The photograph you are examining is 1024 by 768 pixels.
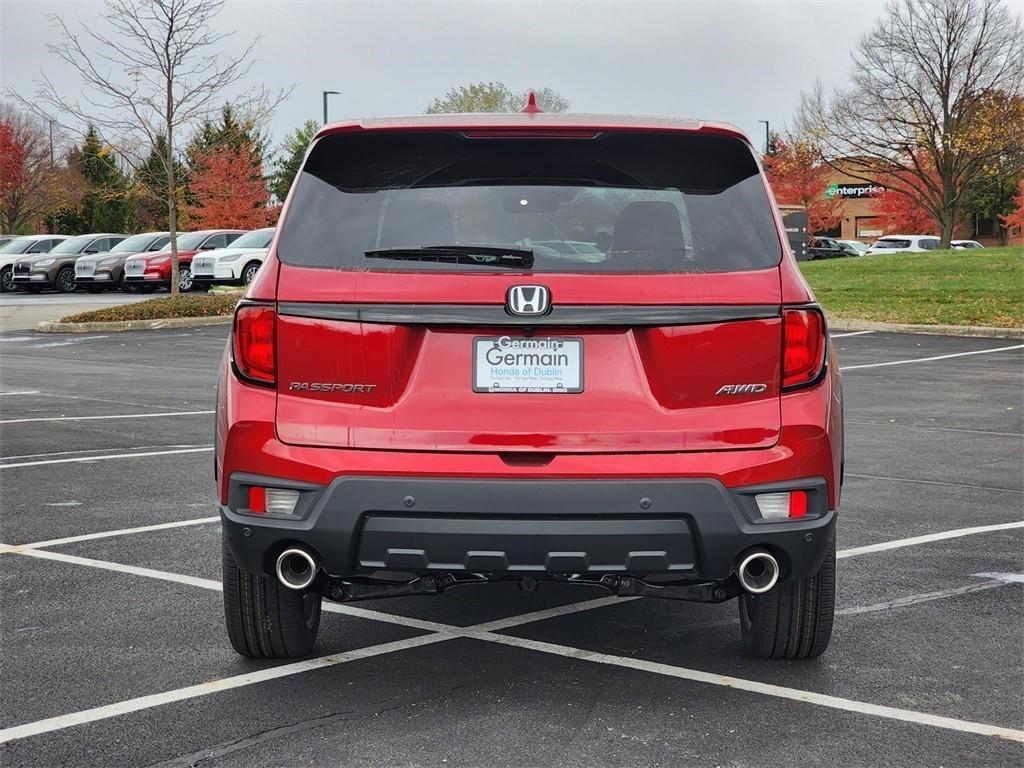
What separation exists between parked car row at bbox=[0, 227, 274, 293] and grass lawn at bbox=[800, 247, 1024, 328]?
48.3 feet

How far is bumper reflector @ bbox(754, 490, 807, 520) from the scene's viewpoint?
4.04 meters

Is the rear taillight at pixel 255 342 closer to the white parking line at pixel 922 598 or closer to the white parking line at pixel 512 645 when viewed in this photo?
the white parking line at pixel 512 645

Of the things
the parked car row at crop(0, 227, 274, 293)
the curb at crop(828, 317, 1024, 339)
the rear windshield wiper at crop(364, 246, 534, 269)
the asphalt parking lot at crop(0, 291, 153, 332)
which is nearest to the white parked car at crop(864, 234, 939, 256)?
the parked car row at crop(0, 227, 274, 293)

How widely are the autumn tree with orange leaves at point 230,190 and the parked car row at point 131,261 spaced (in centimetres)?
1323

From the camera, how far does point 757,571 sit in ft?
13.5

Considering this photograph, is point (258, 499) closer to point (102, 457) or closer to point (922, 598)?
point (922, 598)

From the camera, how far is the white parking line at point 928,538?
A: 6.53 m

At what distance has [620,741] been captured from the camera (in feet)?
13.0

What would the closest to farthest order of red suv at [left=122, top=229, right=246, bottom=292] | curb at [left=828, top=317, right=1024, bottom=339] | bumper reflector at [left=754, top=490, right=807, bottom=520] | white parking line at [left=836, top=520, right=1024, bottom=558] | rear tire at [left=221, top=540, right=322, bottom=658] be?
bumper reflector at [left=754, top=490, right=807, bottom=520], rear tire at [left=221, top=540, right=322, bottom=658], white parking line at [left=836, top=520, right=1024, bottom=558], curb at [left=828, top=317, right=1024, bottom=339], red suv at [left=122, top=229, right=246, bottom=292]

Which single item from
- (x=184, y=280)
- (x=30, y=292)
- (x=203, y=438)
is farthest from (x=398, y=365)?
(x=30, y=292)

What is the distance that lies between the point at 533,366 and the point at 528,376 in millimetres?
34

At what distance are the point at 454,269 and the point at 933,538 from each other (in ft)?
12.5

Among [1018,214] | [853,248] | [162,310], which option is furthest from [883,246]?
[162,310]

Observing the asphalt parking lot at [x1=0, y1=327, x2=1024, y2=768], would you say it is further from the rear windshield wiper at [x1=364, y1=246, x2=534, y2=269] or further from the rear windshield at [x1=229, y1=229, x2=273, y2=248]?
the rear windshield at [x1=229, y1=229, x2=273, y2=248]
